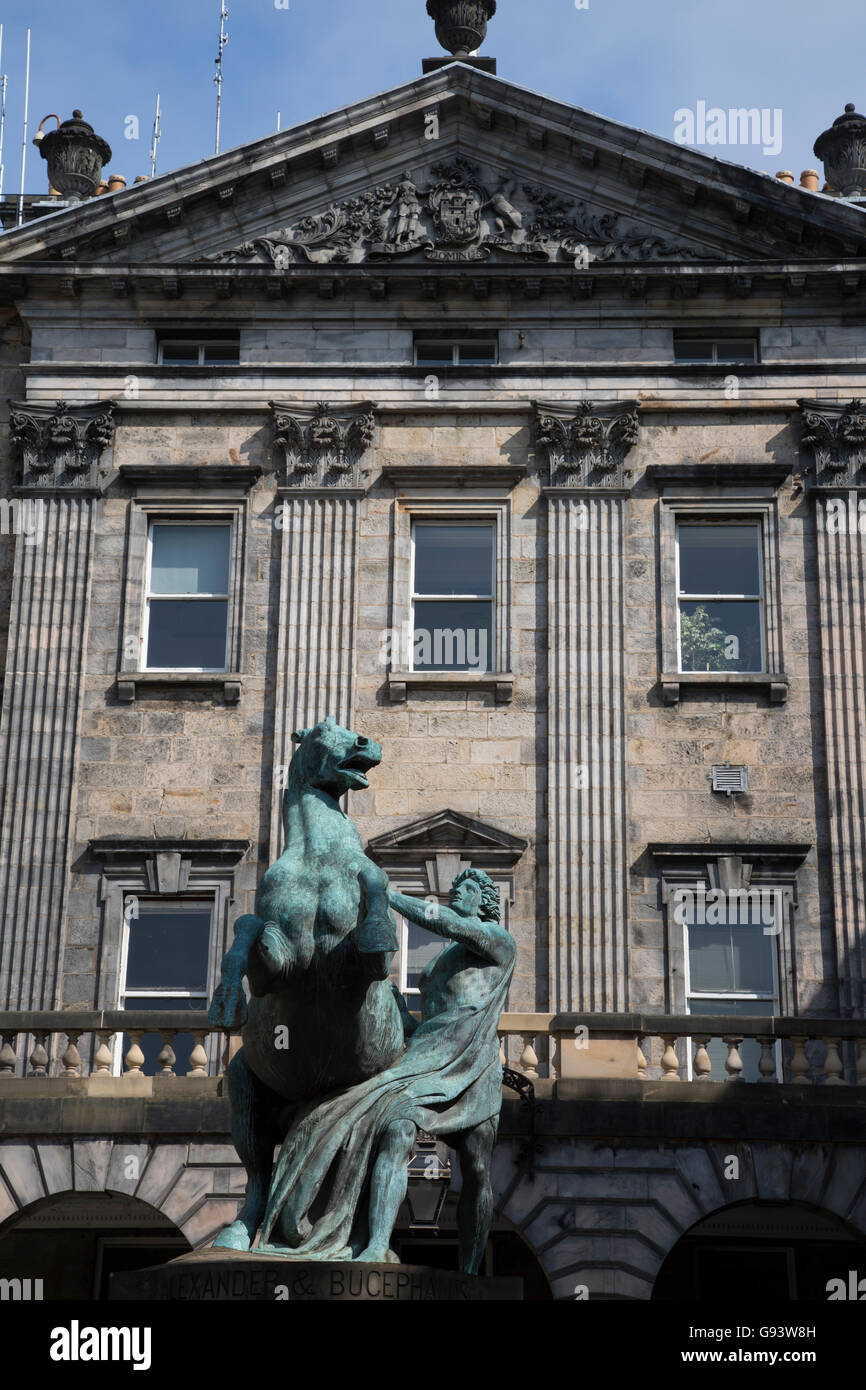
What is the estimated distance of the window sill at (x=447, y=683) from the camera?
83.1 feet

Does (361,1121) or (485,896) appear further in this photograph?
(485,896)

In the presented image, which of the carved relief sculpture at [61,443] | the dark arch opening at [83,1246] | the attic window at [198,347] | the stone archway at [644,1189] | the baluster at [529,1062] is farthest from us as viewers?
the attic window at [198,347]

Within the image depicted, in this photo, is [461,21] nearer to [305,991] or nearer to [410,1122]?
[305,991]

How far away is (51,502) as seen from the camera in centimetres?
2641

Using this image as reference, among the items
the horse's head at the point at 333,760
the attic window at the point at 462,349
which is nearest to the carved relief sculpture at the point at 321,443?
the attic window at the point at 462,349

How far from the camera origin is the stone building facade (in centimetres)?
2436

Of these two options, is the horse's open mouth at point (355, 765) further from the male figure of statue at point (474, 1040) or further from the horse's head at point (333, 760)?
the male figure of statue at point (474, 1040)

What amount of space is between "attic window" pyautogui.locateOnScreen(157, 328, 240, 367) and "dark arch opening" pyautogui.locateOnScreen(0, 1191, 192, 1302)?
36.7ft

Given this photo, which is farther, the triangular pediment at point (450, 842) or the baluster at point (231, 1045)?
the triangular pediment at point (450, 842)

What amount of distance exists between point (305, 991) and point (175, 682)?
14346mm

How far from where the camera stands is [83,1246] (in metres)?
24.3

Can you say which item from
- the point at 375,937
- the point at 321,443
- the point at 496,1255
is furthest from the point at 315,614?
the point at 375,937

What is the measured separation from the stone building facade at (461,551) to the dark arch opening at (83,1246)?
0.27 feet
